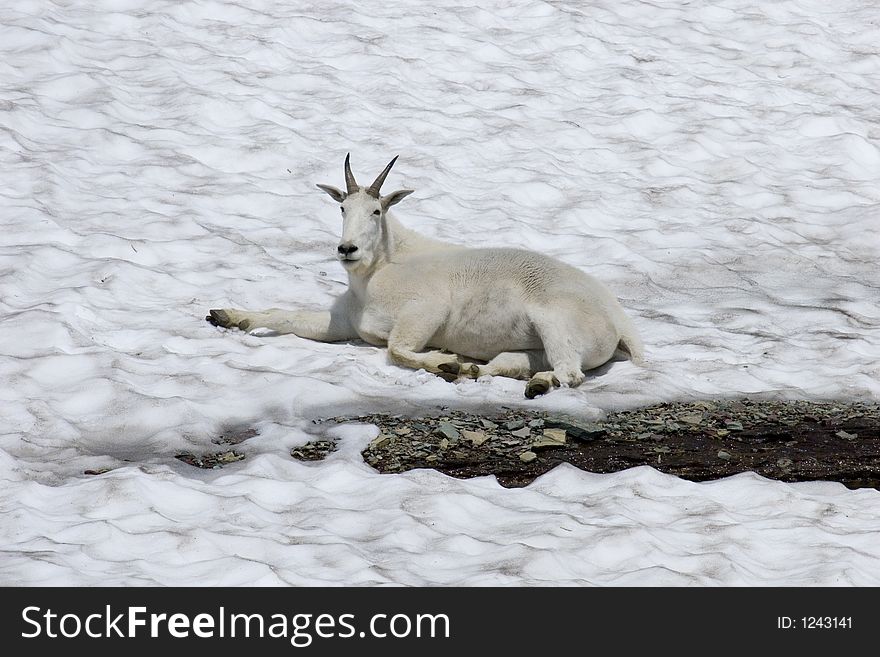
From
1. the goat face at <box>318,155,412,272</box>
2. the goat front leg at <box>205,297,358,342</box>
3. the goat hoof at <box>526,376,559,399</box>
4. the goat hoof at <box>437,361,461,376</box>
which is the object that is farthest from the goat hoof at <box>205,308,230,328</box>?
the goat hoof at <box>526,376,559,399</box>

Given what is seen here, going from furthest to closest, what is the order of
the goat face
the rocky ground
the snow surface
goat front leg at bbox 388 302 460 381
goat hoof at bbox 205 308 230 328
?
goat hoof at bbox 205 308 230 328
the goat face
goat front leg at bbox 388 302 460 381
the rocky ground
the snow surface

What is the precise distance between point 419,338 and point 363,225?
3.54ft

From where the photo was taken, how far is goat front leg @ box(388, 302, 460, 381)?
840 centimetres

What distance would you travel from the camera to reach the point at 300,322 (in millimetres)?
9188

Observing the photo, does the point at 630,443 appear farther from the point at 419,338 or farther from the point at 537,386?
the point at 419,338

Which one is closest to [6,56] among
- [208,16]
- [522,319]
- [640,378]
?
[208,16]

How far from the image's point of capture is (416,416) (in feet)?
24.5

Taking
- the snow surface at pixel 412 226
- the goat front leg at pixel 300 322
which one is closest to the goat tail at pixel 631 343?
the snow surface at pixel 412 226

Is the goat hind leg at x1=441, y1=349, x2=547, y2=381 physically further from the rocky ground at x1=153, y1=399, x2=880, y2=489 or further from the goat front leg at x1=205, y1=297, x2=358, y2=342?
the goat front leg at x1=205, y1=297, x2=358, y2=342

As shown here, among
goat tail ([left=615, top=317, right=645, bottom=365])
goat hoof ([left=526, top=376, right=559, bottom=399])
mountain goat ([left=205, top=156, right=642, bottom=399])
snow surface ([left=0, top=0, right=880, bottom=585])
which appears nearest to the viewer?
snow surface ([left=0, top=0, right=880, bottom=585])

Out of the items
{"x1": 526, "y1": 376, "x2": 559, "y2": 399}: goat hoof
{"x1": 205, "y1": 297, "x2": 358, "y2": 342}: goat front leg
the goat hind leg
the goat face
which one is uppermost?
the goat face

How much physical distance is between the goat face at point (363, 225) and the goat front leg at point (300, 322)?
1.57ft

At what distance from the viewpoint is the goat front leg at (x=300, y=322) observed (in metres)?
9.10

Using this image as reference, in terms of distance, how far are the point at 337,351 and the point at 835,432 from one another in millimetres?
3784
